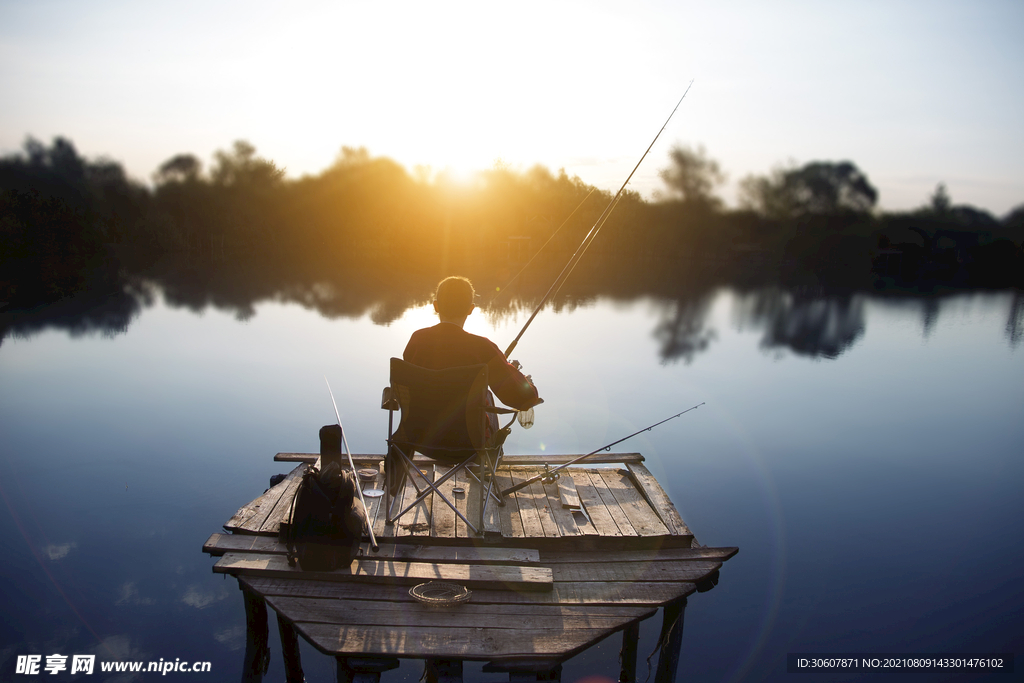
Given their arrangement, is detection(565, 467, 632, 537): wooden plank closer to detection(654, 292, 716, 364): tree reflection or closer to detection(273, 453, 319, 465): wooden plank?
detection(273, 453, 319, 465): wooden plank

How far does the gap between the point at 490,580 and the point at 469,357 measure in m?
1.14

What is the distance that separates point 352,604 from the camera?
282cm

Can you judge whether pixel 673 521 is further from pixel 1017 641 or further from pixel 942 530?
pixel 942 530

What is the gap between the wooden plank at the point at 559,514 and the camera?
3486 millimetres

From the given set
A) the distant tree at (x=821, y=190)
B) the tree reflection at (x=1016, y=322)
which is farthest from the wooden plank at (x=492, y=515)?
the distant tree at (x=821, y=190)

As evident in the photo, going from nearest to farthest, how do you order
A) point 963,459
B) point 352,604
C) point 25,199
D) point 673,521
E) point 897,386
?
point 352,604 → point 673,521 → point 963,459 → point 897,386 → point 25,199

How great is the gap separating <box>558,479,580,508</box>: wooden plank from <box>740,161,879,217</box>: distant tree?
38.3 metres

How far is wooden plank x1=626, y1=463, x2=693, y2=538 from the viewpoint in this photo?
141 inches

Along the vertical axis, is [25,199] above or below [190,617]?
above

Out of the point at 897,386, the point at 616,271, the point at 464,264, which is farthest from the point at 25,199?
the point at 897,386

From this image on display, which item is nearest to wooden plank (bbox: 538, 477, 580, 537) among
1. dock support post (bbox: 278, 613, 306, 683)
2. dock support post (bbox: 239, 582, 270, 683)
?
dock support post (bbox: 278, 613, 306, 683)

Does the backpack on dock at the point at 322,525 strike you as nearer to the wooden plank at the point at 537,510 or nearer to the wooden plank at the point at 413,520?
the wooden plank at the point at 413,520

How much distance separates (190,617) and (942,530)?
690 centimetres

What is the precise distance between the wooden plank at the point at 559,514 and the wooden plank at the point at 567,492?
0.08ft
